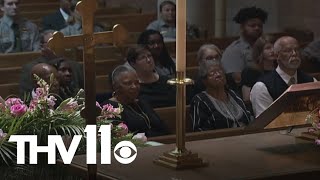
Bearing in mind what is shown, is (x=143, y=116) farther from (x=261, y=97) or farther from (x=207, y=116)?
(x=261, y=97)

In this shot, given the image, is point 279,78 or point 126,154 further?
point 279,78

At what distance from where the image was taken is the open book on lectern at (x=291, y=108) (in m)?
2.68

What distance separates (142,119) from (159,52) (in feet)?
5.16

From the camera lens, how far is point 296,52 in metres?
6.12

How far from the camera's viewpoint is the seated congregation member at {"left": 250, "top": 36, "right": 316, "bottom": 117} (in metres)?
5.89

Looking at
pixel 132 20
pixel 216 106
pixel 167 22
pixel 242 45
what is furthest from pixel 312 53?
pixel 216 106

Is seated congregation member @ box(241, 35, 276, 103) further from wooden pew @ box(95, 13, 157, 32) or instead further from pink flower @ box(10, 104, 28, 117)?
pink flower @ box(10, 104, 28, 117)

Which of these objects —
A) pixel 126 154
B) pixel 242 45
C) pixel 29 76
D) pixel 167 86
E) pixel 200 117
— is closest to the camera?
pixel 126 154

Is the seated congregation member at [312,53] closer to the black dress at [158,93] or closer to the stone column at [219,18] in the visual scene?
the stone column at [219,18]

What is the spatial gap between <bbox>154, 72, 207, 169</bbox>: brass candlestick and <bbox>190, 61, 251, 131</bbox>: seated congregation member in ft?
10.2

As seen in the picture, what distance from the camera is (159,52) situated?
6.84 metres

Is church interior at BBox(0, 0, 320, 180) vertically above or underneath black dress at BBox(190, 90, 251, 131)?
above

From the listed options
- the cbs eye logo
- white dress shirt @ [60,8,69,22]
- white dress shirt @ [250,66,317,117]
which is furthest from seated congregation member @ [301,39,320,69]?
the cbs eye logo

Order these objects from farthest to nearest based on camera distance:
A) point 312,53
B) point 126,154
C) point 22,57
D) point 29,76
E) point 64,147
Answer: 1. point 312,53
2. point 22,57
3. point 29,76
4. point 64,147
5. point 126,154
